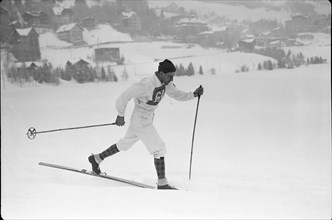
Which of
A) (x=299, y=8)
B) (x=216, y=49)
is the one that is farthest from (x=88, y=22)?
(x=299, y=8)

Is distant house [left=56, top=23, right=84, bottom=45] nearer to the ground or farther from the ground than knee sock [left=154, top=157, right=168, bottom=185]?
farther from the ground

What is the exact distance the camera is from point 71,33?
111 inches

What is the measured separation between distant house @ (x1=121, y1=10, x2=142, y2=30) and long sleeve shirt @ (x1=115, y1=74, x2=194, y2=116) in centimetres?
85

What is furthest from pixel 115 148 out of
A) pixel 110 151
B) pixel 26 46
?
pixel 26 46

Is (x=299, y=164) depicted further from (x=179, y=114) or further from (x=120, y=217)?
(x=120, y=217)

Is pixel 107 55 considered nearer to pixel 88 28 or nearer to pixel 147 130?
pixel 88 28

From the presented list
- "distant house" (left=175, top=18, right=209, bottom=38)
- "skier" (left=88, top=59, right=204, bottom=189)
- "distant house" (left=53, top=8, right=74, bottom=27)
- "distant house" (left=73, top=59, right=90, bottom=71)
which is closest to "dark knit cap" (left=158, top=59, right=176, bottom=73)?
"skier" (left=88, top=59, right=204, bottom=189)

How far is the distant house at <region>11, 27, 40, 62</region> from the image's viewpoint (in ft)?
8.95

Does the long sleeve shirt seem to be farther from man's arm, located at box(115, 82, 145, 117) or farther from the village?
the village

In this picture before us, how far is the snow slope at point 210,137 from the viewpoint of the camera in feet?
7.49

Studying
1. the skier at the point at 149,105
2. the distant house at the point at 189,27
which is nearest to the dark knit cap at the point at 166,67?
the skier at the point at 149,105

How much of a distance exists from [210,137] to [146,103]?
2.75 feet

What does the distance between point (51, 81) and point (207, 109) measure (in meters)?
1.24

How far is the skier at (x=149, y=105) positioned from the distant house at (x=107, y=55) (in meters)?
0.76
